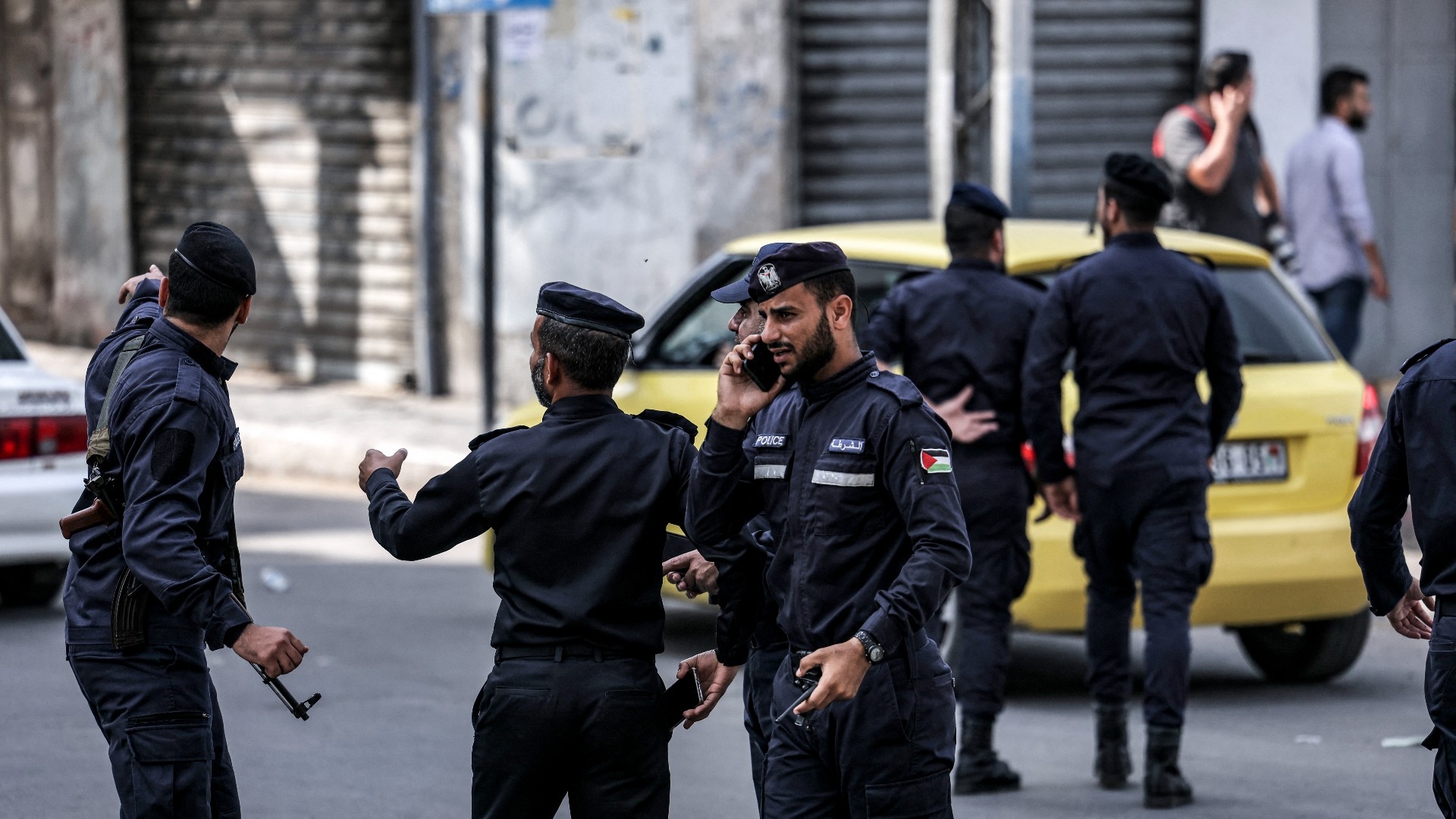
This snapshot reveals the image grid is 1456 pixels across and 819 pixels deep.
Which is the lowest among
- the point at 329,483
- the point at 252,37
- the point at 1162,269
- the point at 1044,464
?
the point at 329,483

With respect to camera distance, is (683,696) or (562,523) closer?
(562,523)

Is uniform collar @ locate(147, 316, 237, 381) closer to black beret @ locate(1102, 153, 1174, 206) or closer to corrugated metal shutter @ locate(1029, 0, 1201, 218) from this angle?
black beret @ locate(1102, 153, 1174, 206)

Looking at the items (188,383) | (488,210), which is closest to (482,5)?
(488,210)

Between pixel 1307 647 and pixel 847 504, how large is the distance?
14.3 ft

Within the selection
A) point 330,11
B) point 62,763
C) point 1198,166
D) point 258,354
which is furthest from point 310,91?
point 62,763

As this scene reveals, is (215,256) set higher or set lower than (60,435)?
higher

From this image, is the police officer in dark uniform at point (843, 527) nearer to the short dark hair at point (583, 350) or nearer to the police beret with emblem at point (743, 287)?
the police beret with emblem at point (743, 287)

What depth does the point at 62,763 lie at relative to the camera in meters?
6.50

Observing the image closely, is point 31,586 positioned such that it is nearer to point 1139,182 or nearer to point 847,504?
point 1139,182

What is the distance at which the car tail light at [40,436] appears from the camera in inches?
334

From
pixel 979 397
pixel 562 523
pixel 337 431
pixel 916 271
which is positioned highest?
pixel 916 271

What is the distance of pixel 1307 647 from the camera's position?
793 cm

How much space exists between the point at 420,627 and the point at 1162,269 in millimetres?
3810

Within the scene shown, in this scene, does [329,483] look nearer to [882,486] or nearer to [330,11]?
[330,11]
